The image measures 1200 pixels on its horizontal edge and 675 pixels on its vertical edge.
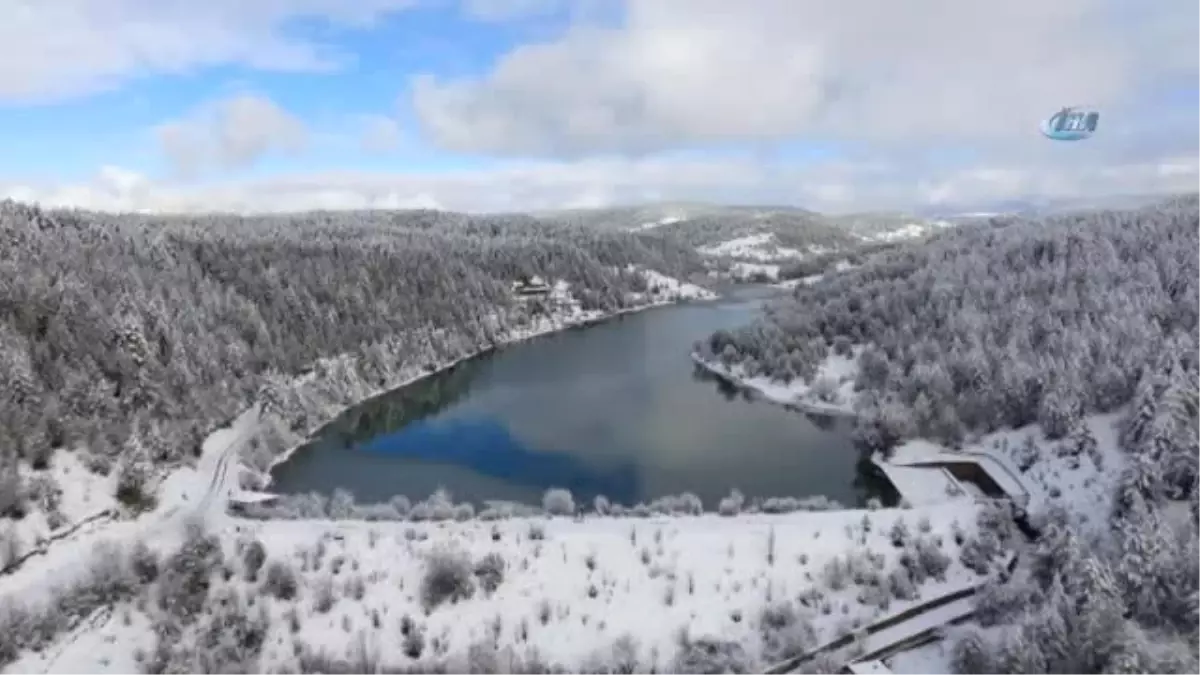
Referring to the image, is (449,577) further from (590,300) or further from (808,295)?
(590,300)

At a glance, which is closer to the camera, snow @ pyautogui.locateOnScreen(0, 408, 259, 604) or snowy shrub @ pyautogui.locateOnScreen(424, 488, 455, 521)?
snow @ pyautogui.locateOnScreen(0, 408, 259, 604)

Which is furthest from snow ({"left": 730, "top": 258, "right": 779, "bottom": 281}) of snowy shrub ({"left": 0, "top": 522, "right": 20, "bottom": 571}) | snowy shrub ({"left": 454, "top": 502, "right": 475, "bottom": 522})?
snowy shrub ({"left": 0, "top": 522, "right": 20, "bottom": 571})

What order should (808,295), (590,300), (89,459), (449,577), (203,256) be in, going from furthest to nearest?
1. (590,300)
2. (808,295)
3. (203,256)
4. (89,459)
5. (449,577)

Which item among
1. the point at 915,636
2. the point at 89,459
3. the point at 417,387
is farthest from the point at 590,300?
the point at 915,636

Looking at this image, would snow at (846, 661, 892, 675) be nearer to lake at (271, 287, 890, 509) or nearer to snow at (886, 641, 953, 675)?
snow at (886, 641, 953, 675)

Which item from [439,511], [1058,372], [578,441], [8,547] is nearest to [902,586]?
[439,511]

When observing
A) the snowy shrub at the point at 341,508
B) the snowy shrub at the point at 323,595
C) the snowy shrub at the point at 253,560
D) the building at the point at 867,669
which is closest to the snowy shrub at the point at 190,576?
the snowy shrub at the point at 253,560
